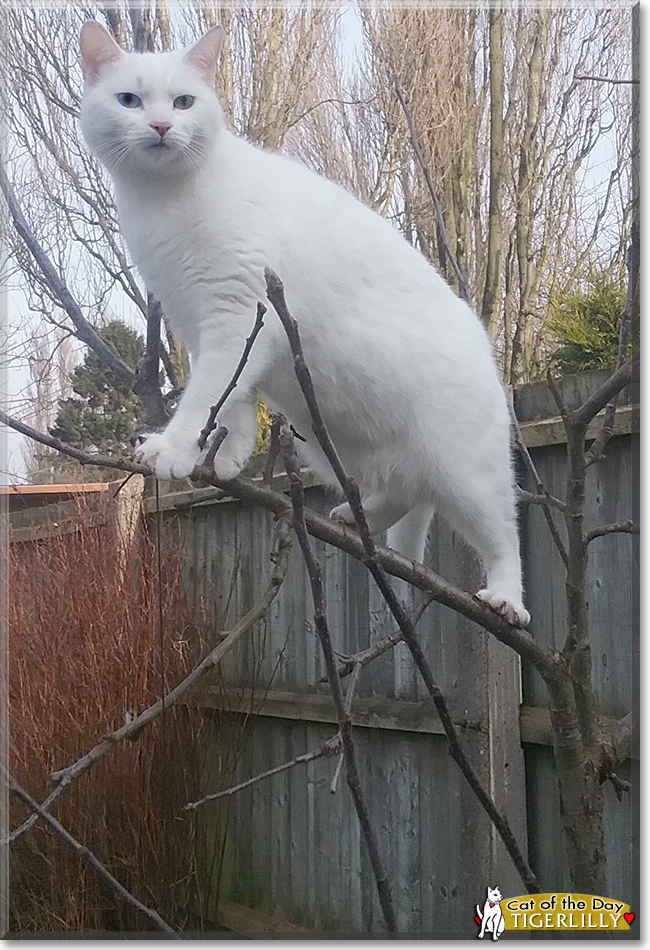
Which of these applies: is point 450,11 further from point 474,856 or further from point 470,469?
point 474,856

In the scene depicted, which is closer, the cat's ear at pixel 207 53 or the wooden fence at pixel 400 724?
the cat's ear at pixel 207 53

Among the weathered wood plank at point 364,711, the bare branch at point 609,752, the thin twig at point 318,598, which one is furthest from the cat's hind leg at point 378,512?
the thin twig at point 318,598

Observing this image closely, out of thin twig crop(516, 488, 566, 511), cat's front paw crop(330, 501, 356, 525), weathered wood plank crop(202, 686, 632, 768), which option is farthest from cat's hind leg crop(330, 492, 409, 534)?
weathered wood plank crop(202, 686, 632, 768)

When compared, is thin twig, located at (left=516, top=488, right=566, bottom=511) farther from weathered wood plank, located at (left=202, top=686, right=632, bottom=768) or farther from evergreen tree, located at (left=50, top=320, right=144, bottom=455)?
evergreen tree, located at (left=50, top=320, right=144, bottom=455)

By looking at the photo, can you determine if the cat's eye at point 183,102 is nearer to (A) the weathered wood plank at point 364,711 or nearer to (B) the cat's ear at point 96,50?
(B) the cat's ear at point 96,50

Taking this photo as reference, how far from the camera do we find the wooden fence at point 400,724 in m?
1.17

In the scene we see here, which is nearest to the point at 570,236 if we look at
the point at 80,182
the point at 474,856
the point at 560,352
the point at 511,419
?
the point at 560,352

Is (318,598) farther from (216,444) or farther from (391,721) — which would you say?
(391,721)

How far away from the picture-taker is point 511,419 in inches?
45.4

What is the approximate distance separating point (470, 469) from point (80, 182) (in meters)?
0.62

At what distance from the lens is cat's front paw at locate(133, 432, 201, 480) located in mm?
923

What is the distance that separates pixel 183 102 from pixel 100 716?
0.88 metres

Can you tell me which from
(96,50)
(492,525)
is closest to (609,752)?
(492,525)

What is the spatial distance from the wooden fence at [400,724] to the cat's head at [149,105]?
20.7 inches
